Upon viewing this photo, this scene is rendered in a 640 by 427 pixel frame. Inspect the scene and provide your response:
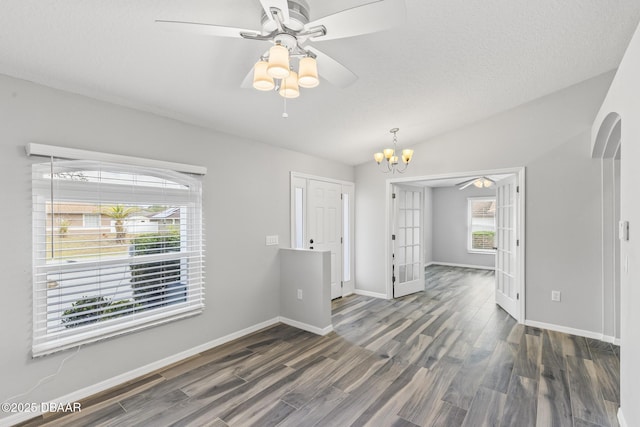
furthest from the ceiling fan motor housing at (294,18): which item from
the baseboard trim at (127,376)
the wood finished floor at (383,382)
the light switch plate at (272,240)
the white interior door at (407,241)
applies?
the white interior door at (407,241)

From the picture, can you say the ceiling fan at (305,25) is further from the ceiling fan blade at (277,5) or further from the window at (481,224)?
the window at (481,224)

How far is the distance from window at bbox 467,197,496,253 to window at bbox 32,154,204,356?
7.34m

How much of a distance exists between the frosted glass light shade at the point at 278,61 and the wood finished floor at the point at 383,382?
2.24 m

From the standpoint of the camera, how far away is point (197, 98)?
104 inches

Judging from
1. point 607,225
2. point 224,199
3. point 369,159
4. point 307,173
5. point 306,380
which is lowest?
point 306,380

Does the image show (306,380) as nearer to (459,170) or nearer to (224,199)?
(224,199)

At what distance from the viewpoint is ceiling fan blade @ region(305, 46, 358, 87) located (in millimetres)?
1594

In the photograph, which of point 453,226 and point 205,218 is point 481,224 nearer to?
point 453,226

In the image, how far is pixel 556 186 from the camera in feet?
12.2

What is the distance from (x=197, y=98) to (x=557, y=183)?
4264mm

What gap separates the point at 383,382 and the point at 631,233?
6.79 ft

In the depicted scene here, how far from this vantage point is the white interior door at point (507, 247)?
4.06 meters

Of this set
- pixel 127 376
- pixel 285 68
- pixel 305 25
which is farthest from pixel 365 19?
pixel 127 376

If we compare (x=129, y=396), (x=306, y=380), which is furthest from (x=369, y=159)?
(x=129, y=396)
